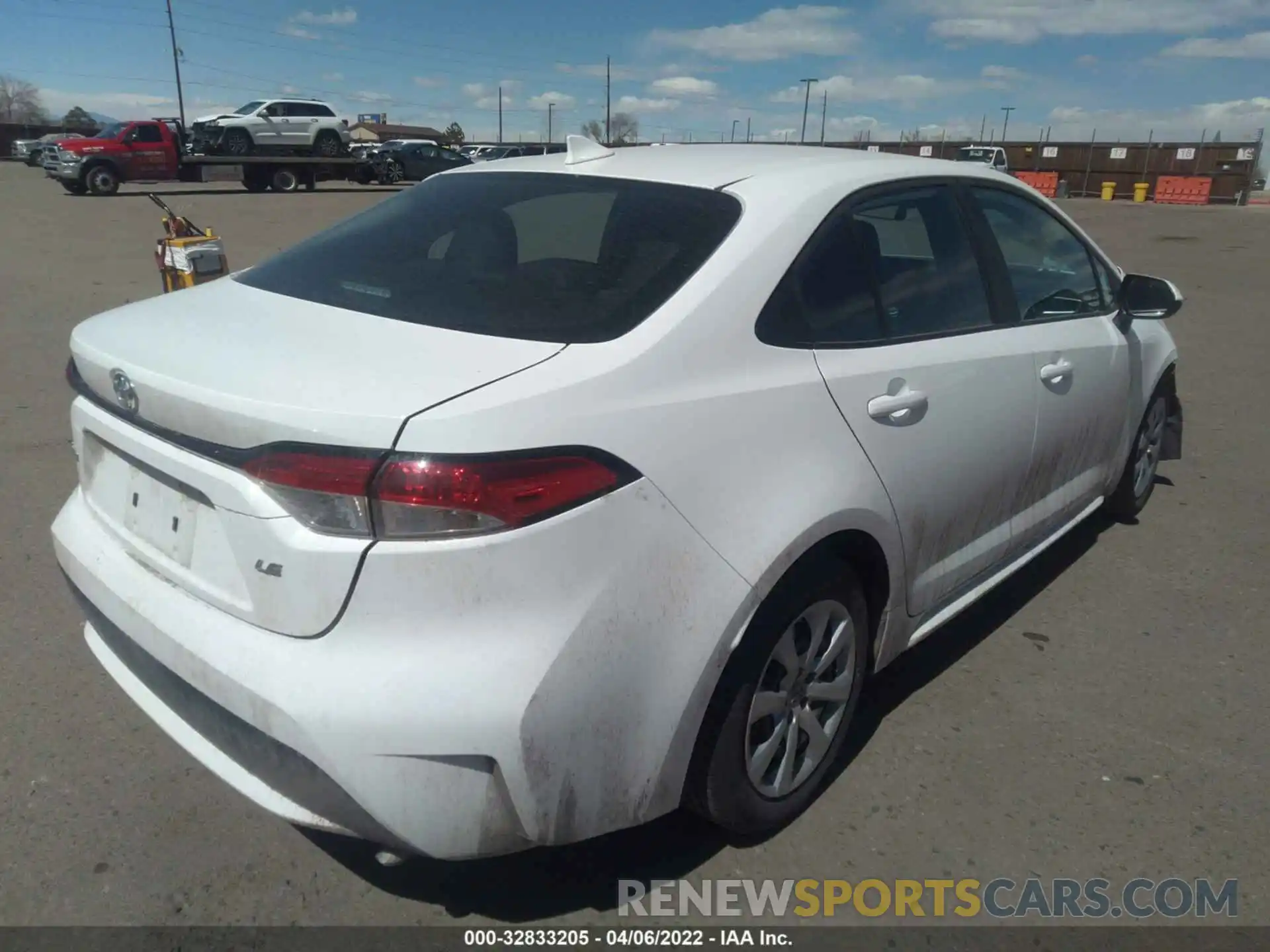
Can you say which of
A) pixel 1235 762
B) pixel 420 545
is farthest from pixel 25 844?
pixel 1235 762

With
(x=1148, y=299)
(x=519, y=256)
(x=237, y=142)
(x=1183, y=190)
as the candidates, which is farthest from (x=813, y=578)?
(x=1183, y=190)

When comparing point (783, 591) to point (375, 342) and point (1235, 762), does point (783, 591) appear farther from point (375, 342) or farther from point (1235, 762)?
point (1235, 762)

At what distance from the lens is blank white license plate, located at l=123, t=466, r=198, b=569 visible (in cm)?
203

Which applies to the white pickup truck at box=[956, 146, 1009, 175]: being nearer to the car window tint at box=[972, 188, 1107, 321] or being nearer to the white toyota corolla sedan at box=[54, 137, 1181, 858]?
the car window tint at box=[972, 188, 1107, 321]

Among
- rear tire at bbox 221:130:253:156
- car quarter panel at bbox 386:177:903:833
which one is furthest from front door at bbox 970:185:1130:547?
rear tire at bbox 221:130:253:156

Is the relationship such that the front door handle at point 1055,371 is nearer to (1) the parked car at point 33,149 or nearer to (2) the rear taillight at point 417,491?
(2) the rear taillight at point 417,491

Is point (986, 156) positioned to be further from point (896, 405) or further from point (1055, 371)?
point (896, 405)

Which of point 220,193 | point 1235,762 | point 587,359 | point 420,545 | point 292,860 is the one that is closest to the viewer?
point 420,545

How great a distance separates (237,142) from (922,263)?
104 feet

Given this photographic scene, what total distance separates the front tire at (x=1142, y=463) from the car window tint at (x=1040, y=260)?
823 mm

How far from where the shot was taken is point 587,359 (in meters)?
1.95

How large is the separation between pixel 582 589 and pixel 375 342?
0.72 m

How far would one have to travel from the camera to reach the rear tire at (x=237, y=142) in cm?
2972

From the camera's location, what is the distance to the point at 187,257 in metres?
5.84
